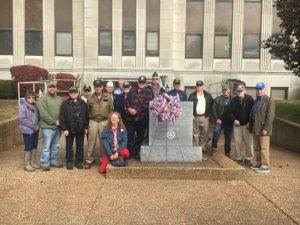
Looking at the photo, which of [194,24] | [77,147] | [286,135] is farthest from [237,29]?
[77,147]

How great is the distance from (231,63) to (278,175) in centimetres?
1791

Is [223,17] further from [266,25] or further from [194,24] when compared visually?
[266,25]

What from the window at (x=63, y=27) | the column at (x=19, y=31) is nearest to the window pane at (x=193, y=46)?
the window at (x=63, y=27)

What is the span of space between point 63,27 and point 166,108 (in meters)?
18.3

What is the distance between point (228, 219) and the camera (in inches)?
225

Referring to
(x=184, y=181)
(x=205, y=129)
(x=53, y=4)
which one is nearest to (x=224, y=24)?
(x=53, y=4)

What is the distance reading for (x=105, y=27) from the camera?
81.5ft

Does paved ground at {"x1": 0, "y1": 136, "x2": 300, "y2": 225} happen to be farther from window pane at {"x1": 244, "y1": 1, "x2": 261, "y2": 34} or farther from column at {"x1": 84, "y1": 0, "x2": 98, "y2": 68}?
window pane at {"x1": 244, "y1": 1, "x2": 261, "y2": 34}

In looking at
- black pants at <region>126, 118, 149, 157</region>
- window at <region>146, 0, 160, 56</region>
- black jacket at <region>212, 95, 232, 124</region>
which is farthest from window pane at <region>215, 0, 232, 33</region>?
black pants at <region>126, 118, 149, 157</region>

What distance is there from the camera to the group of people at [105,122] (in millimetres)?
8305

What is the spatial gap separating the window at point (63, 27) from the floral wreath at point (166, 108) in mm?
17770

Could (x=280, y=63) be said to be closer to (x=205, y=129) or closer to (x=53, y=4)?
(x=53, y=4)

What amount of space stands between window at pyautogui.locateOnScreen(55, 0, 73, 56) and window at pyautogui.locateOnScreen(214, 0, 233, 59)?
29.2 feet

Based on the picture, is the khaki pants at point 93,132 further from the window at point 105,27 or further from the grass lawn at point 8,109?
the window at point 105,27
